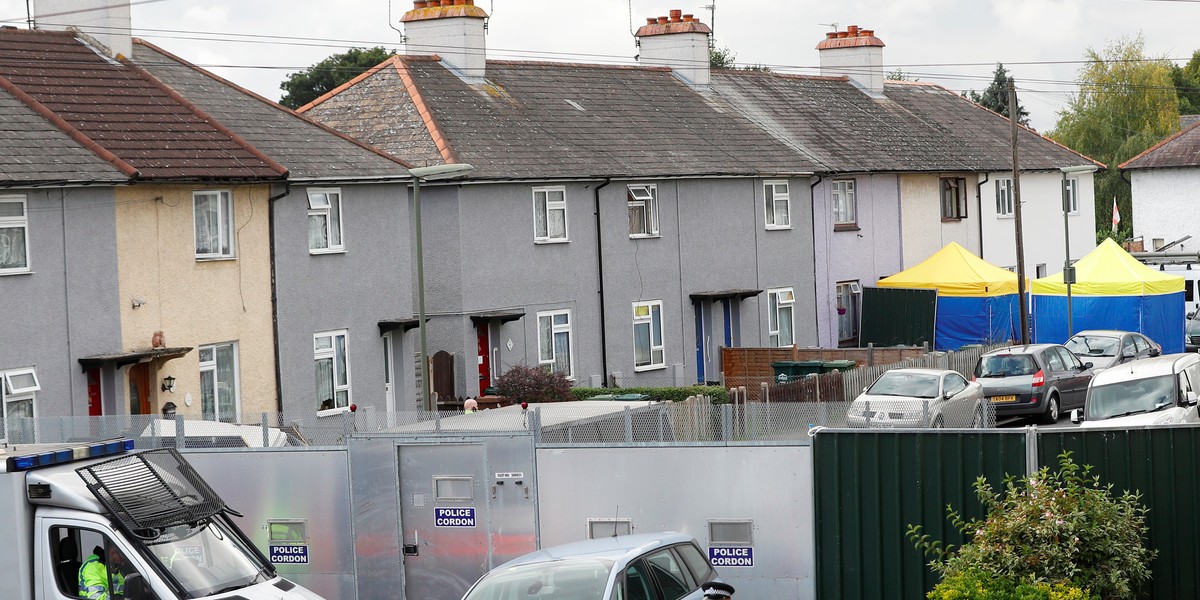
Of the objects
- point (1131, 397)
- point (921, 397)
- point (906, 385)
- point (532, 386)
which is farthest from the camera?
point (532, 386)

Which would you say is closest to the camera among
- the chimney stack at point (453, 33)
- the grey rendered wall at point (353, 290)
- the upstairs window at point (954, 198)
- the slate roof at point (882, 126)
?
the grey rendered wall at point (353, 290)

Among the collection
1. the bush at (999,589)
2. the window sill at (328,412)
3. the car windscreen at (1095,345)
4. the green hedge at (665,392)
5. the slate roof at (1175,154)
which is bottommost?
the bush at (999,589)

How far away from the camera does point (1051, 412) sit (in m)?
29.2

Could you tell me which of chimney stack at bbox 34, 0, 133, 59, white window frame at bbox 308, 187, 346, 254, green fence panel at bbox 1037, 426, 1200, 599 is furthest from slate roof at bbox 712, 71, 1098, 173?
green fence panel at bbox 1037, 426, 1200, 599

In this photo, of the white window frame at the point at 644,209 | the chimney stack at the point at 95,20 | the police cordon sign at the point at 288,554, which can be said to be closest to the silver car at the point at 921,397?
the white window frame at the point at 644,209


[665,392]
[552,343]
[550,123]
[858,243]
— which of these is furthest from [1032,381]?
[858,243]

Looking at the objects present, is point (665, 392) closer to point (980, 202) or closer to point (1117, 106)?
point (980, 202)

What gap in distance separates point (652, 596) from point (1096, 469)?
13.6 feet

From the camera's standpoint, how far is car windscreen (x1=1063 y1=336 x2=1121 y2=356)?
109ft

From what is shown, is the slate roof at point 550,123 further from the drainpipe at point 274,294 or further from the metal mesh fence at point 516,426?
the metal mesh fence at point 516,426

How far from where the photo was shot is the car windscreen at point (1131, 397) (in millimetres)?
22328

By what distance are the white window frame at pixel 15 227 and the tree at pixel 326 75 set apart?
2217 inches

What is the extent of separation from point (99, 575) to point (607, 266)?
22.6 metres

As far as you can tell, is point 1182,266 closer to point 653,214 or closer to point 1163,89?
point 653,214
